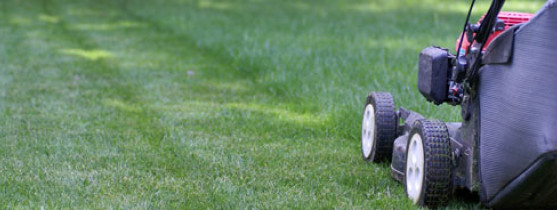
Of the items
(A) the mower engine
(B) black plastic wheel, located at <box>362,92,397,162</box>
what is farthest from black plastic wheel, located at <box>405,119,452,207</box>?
(B) black plastic wheel, located at <box>362,92,397,162</box>

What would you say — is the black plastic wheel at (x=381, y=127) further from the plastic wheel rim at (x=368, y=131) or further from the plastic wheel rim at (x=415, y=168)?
the plastic wheel rim at (x=415, y=168)

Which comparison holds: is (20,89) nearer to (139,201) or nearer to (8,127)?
(8,127)

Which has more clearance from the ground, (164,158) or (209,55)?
(164,158)

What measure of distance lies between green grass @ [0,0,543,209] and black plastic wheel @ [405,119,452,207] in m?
0.19

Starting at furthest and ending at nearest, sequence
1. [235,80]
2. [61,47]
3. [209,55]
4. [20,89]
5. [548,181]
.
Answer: [61,47]
[209,55]
[235,80]
[20,89]
[548,181]

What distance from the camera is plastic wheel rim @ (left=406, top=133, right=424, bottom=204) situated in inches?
134

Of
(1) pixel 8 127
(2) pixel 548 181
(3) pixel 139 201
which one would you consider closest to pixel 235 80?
(1) pixel 8 127

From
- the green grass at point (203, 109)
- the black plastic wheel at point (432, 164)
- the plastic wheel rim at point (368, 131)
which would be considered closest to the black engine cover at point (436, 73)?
the black plastic wheel at point (432, 164)

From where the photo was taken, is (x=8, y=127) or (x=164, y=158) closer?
(x=164, y=158)

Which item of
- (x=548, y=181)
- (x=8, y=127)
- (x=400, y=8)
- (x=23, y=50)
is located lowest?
(x=400, y=8)

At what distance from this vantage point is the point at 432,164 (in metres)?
3.26

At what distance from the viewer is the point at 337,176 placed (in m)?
4.00

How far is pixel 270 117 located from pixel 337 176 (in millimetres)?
1555

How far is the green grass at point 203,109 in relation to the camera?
3678mm
